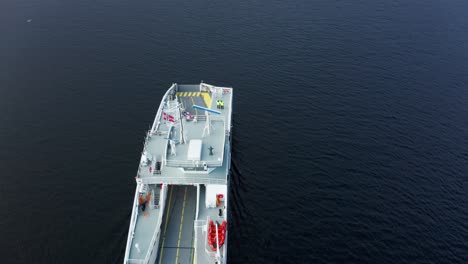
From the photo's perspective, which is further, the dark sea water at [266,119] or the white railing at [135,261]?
the dark sea water at [266,119]

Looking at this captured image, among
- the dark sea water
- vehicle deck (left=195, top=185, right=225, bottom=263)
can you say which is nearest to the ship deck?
vehicle deck (left=195, top=185, right=225, bottom=263)

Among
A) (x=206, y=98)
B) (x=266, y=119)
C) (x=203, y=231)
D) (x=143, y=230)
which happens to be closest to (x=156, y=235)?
(x=143, y=230)

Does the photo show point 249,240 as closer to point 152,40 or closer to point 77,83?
point 77,83

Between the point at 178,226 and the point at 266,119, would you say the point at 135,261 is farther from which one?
the point at 266,119

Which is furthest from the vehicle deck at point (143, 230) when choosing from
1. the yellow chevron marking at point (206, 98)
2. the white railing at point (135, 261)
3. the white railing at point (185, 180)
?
the yellow chevron marking at point (206, 98)

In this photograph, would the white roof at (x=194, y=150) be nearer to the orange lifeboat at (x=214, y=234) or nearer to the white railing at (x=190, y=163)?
the white railing at (x=190, y=163)

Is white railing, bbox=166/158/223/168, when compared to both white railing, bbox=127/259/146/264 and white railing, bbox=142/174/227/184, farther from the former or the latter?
white railing, bbox=127/259/146/264

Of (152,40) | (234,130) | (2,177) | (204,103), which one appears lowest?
(2,177)

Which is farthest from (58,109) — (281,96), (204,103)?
(281,96)
